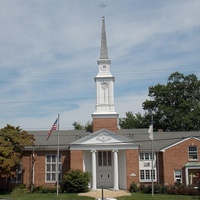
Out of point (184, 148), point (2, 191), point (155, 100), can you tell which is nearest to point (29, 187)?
point (2, 191)

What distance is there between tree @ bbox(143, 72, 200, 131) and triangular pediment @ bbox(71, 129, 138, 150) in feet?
73.9

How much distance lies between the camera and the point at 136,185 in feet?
137

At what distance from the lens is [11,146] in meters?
41.0

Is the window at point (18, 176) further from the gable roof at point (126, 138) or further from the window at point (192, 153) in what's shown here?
the window at point (192, 153)

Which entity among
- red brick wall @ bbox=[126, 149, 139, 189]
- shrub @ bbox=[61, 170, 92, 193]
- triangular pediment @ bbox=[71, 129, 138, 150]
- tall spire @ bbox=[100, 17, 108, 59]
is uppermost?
tall spire @ bbox=[100, 17, 108, 59]

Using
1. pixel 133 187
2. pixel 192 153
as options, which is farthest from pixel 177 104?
pixel 133 187

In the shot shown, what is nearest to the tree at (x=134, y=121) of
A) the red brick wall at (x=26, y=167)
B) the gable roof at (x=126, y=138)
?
the gable roof at (x=126, y=138)

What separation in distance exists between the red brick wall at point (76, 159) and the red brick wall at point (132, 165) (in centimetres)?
533

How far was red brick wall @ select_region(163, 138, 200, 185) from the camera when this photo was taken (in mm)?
43938

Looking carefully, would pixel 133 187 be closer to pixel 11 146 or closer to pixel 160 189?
pixel 160 189

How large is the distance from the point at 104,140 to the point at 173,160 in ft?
27.5

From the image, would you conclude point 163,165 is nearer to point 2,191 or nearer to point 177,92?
point 2,191

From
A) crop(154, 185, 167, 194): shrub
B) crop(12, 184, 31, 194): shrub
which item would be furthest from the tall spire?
crop(12, 184, 31, 194): shrub

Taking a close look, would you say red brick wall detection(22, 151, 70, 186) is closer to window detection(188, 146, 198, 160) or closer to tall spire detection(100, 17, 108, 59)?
tall spire detection(100, 17, 108, 59)
